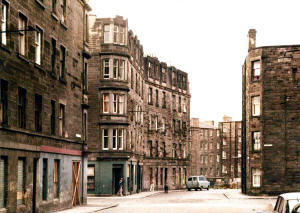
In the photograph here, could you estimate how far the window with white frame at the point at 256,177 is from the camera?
55031 millimetres

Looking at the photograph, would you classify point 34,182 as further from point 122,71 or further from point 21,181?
point 122,71

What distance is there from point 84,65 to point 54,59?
7.21m

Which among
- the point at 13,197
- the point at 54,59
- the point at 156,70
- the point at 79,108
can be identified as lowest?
the point at 13,197

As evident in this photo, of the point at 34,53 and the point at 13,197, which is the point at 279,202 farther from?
the point at 34,53

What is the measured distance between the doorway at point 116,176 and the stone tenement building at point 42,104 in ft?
58.6

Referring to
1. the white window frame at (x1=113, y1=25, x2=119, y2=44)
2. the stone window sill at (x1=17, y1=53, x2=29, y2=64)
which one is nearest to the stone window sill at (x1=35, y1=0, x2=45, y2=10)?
the stone window sill at (x1=17, y1=53, x2=29, y2=64)

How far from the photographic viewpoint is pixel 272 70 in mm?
54688

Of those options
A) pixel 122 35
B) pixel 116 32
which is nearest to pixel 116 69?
pixel 122 35

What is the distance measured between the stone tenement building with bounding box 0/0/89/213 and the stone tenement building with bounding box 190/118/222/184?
91.1m

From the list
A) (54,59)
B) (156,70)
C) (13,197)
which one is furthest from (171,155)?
(13,197)

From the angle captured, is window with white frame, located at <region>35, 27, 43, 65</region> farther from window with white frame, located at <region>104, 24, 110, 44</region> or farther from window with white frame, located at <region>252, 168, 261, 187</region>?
window with white frame, located at <region>252, 168, 261, 187</region>

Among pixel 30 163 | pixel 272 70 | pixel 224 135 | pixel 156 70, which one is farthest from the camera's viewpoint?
pixel 224 135

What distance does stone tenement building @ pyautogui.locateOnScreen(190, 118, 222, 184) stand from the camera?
130 m

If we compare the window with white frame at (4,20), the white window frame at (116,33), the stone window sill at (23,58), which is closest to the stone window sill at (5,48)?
the window with white frame at (4,20)
